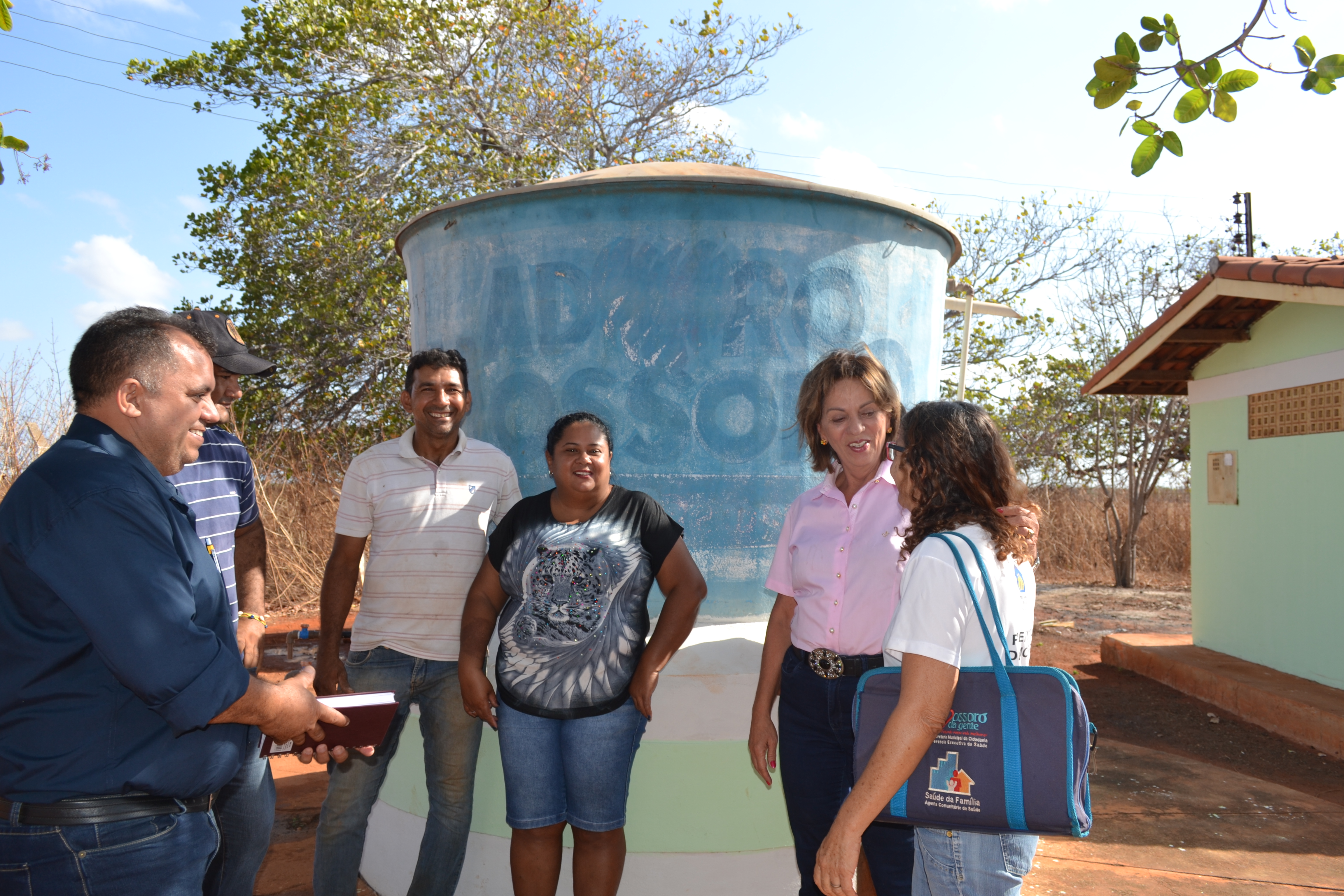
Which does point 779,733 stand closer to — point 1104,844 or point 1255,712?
point 1104,844

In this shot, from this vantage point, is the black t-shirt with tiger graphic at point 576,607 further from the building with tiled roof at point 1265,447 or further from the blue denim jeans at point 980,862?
the building with tiled roof at point 1265,447

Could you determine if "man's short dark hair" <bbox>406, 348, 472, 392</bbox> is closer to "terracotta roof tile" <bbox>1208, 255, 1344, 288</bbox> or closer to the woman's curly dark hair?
the woman's curly dark hair

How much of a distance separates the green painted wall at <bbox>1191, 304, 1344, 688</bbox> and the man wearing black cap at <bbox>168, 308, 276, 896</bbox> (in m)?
7.33

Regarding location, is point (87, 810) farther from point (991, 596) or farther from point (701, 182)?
point (701, 182)

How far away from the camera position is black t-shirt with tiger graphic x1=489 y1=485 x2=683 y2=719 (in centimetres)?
278

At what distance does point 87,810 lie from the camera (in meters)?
1.64

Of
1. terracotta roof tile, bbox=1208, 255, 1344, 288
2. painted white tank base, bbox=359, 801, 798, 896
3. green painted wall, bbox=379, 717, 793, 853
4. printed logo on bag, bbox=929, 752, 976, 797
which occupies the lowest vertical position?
painted white tank base, bbox=359, 801, 798, 896

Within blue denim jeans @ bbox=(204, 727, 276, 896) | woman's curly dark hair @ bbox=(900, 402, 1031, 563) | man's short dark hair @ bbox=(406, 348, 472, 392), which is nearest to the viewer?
woman's curly dark hair @ bbox=(900, 402, 1031, 563)

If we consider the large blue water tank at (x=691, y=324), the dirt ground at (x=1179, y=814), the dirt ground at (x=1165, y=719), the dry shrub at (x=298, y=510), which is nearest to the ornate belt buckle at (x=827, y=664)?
the large blue water tank at (x=691, y=324)

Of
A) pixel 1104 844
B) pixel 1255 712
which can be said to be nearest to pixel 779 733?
pixel 1104 844

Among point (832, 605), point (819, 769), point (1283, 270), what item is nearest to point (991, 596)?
point (832, 605)

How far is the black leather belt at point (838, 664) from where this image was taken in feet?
8.13

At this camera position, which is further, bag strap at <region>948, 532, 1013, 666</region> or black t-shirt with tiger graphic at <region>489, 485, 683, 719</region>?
black t-shirt with tiger graphic at <region>489, 485, 683, 719</region>

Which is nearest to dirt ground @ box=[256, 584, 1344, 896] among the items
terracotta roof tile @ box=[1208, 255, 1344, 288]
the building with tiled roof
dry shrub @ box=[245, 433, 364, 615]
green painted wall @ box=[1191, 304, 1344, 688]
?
green painted wall @ box=[1191, 304, 1344, 688]
